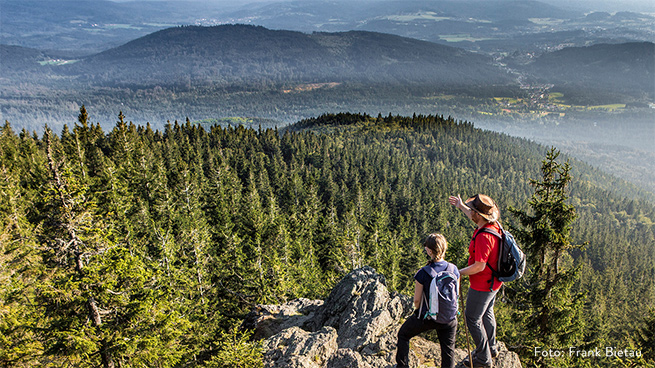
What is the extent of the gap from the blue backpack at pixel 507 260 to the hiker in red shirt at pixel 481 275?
0.10 meters

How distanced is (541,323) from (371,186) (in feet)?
291

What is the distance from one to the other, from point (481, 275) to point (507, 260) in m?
0.75

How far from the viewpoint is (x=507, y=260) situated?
7.82 metres

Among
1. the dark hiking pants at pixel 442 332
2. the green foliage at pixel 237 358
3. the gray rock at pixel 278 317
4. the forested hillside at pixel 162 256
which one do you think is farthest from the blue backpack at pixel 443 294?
the gray rock at pixel 278 317

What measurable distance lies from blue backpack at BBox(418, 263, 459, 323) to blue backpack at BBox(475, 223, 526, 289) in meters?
1.15

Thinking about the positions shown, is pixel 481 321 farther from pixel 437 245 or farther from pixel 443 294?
pixel 437 245

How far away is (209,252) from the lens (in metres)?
34.7

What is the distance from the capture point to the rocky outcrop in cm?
1209

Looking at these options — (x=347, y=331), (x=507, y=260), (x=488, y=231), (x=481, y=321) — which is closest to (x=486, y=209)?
(x=488, y=231)

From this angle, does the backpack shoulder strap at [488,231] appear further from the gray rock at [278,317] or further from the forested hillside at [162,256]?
the gray rock at [278,317]

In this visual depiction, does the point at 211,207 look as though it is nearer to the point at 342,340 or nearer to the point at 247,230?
the point at 247,230

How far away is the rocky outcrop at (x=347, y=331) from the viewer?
12.1m

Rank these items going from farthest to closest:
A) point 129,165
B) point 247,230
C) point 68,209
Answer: point 129,165, point 247,230, point 68,209

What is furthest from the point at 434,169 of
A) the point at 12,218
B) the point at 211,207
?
the point at 12,218
